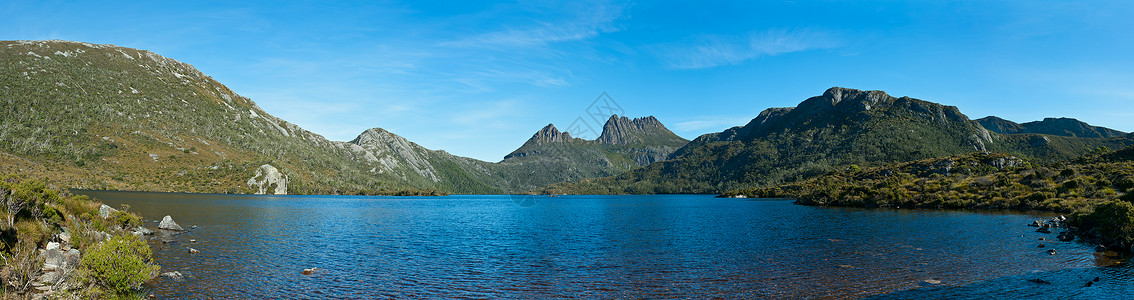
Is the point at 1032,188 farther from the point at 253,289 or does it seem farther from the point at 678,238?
the point at 253,289

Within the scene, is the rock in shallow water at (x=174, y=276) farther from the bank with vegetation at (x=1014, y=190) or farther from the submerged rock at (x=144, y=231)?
the bank with vegetation at (x=1014, y=190)

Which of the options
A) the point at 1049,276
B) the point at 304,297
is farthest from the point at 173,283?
the point at 1049,276

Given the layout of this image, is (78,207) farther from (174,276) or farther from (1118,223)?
(1118,223)

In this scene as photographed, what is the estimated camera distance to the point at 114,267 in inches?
914

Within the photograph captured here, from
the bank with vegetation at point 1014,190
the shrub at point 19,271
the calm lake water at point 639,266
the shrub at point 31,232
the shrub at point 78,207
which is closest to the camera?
the shrub at point 19,271

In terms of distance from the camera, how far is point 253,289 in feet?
92.7

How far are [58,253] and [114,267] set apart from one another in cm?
744

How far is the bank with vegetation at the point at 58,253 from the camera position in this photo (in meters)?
20.3

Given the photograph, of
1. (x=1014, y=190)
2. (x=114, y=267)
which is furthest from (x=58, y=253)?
(x=1014, y=190)

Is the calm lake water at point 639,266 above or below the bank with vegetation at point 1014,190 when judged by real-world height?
below

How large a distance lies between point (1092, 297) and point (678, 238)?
Result: 36783 mm

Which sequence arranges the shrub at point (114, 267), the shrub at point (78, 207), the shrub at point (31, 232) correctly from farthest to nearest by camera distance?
the shrub at point (78, 207), the shrub at point (31, 232), the shrub at point (114, 267)

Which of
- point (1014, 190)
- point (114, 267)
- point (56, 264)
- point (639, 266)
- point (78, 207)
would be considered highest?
point (1014, 190)

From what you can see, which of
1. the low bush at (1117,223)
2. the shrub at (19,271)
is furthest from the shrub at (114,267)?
the low bush at (1117,223)
